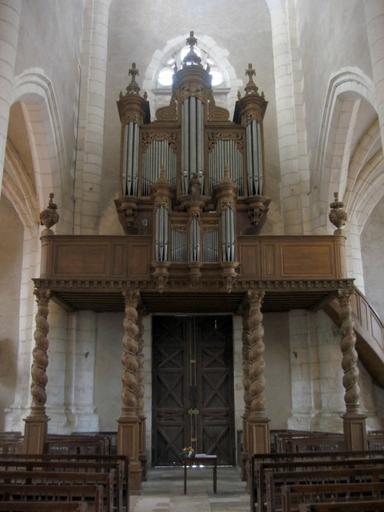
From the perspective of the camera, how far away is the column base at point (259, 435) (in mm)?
11117

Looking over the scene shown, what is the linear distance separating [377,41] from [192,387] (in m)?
9.08

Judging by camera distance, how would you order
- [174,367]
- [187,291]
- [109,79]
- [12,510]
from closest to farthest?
[12,510]
[187,291]
[174,367]
[109,79]

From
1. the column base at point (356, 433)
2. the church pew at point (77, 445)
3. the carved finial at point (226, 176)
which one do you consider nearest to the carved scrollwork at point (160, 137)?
the carved finial at point (226, 176)

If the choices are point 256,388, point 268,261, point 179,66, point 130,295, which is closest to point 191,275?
point 130,295

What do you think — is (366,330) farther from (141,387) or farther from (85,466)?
(85,466)

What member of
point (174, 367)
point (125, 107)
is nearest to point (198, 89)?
point (125, 107)

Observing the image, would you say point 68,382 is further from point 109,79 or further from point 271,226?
point 109,79

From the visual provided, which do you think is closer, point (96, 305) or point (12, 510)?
point (12, 510)

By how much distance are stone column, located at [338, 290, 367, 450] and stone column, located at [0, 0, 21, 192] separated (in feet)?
23.1

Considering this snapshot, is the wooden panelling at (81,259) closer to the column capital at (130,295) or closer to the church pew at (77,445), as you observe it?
the column capital at (130,295)

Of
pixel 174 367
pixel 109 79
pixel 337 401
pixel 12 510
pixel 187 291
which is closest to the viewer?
pixel 12 510

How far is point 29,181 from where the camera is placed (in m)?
15.4

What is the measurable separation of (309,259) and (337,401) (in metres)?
3.82

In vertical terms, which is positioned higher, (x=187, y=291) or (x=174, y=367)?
(x=187, y=291)
